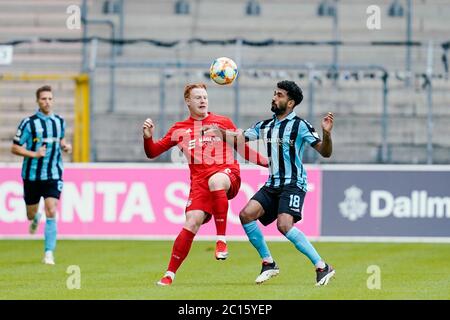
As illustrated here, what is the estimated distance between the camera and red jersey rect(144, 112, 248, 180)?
1235 cm

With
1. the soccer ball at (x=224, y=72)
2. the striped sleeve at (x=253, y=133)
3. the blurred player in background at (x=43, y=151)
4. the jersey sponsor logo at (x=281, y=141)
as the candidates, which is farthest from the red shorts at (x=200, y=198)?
the blurred player in background at (x=43, y=151)

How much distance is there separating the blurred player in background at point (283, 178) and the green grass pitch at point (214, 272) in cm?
36

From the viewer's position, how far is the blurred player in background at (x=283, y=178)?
12008mm

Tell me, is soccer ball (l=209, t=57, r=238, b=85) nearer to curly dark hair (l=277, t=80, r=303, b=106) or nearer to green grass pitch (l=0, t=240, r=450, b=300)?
curly dark hair (l=277, t=80, r=303, b=106)

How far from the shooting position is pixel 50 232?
15.4 meters

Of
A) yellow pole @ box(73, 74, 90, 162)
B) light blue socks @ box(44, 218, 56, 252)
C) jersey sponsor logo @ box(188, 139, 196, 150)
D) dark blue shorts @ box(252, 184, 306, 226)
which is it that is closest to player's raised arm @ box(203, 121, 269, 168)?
jersey sponsor logo @ box(188, 139, 196, 150)

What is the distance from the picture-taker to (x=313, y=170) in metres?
19.3

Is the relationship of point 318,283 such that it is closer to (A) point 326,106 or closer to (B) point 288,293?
(B) point 288,293

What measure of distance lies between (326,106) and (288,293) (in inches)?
418

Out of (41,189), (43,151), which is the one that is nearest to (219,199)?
(43,151)

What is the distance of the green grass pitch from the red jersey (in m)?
1.11

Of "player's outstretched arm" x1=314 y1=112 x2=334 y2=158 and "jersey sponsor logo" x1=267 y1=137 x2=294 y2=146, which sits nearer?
"player's outstretched arm" x1=314 y1=112 x2=334 y2=158

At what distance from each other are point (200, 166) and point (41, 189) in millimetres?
3840
